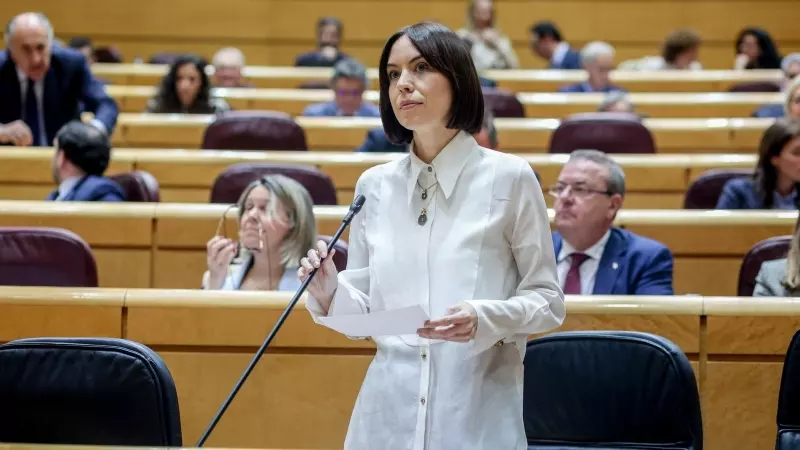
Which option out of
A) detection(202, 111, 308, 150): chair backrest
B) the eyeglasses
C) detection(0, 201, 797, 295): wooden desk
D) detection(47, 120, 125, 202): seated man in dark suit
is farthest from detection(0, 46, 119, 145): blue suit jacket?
the eyeglasses

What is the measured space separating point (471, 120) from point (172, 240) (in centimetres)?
181

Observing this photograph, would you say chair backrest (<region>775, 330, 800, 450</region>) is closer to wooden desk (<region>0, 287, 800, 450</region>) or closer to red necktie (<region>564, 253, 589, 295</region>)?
wooden desk (<region>0, 287, 800, 450</region>)

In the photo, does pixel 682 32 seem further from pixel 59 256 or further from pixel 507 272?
pixel 507 272

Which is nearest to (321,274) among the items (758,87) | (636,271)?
(636,271)

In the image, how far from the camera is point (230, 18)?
7.67m

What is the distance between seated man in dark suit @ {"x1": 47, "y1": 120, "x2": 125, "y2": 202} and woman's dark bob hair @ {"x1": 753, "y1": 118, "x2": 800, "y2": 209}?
5.91ft

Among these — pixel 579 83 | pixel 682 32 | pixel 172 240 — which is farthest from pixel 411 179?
pixel 682 32

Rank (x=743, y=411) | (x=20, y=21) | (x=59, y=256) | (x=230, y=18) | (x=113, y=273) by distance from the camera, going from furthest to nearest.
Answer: (x=230, y=18), (x=20, y=21), (x=113, y=273), (x=59, y=256), (x=743, y=411)

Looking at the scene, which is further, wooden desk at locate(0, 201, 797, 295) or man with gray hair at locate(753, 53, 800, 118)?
man with gray hair at locate(753, 53, 800, 118)

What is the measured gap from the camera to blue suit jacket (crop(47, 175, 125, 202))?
320 cm

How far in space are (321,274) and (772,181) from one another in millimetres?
2261

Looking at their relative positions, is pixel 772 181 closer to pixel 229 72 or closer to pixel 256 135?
pixel 256 135

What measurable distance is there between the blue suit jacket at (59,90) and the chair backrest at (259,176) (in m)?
1.04

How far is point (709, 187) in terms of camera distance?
3416mm
